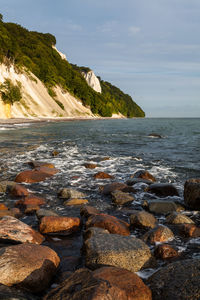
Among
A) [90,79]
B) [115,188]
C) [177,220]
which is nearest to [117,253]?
[177,220]

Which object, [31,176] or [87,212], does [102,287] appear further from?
[31,176]

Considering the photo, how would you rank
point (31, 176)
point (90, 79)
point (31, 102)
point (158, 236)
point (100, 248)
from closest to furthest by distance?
point (100, 248)
point (158, 236)
point (31, 176)
point (31, 102)
point (90, 79)

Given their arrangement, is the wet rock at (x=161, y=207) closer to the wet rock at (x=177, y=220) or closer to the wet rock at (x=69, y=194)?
the wet rock at (x=177, y=220)

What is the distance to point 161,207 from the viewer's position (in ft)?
22.7

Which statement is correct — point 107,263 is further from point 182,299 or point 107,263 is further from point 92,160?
point 92,160

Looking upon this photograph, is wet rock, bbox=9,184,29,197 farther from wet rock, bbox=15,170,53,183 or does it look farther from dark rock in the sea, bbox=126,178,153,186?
dark rock in the sea, bbox=126,178,153,186

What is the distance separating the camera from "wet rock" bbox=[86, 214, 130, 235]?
5293 millimetres

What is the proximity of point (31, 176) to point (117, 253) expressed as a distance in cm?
670

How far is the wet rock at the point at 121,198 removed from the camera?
7523mm

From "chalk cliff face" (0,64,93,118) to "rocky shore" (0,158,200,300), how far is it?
147 ft

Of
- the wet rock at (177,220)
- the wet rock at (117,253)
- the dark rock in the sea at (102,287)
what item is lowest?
the wet rock at (177,220)

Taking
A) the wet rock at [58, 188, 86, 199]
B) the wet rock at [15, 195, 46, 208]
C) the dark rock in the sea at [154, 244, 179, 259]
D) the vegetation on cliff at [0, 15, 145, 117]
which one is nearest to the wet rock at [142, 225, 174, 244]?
the dark rock in the sea at [154, 244, 179, 259]

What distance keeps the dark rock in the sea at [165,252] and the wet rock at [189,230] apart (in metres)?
0.93

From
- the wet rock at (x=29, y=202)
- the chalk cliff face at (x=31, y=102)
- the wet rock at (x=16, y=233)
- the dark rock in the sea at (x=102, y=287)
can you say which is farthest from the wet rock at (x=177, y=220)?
the chalk cliff face at (x=31, y=102)
